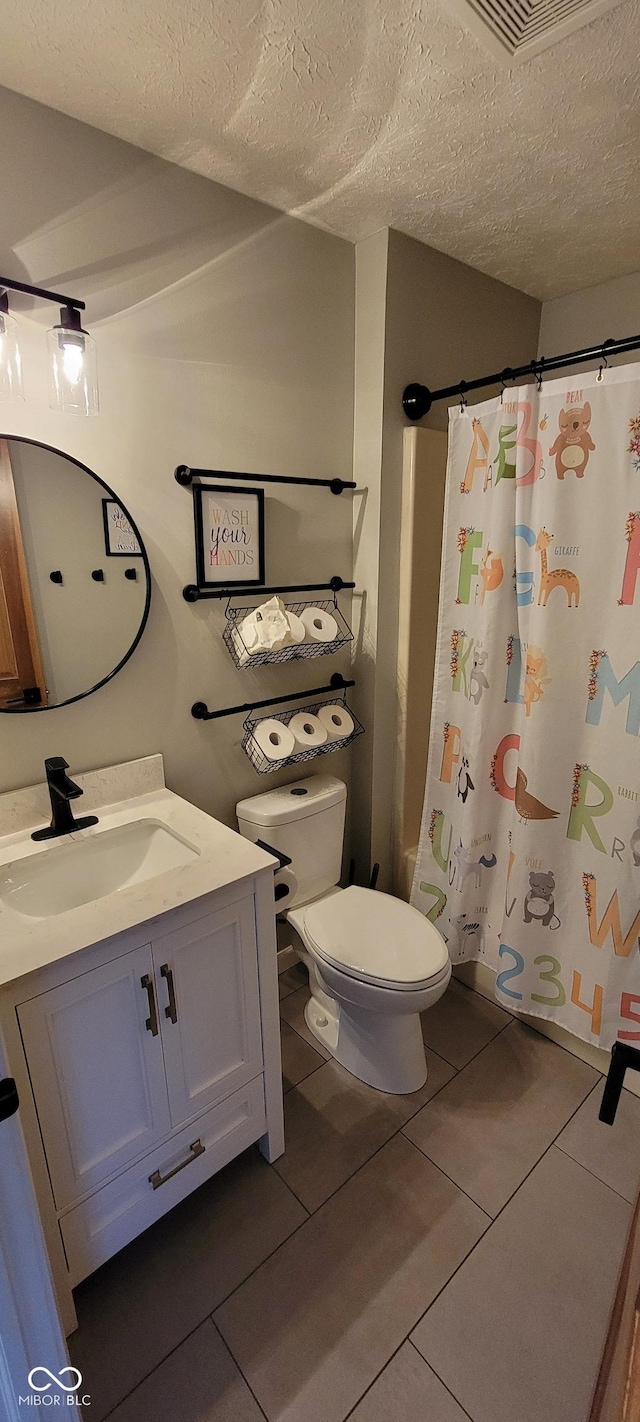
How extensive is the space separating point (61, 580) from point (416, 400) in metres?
1.18

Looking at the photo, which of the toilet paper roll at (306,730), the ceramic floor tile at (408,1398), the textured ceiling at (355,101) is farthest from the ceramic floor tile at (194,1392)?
the textured ceiling at (355,101)

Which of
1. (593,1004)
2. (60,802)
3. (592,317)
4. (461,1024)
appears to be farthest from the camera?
(592,317)

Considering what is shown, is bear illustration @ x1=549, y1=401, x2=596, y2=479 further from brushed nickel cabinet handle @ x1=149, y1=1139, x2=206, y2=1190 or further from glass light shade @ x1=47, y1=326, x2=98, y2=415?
brushed nickel cabinet handle @ x1=149, y1=1139, x2=206, y2=1190

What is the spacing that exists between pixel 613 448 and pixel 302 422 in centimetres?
86

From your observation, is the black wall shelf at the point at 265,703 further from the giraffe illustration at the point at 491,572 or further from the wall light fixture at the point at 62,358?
the wall light fixture at the point at 62,358

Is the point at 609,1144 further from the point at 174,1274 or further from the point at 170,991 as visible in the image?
the point at 170,991

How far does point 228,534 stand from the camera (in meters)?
1.67

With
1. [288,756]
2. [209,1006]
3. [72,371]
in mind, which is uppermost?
[72,371]

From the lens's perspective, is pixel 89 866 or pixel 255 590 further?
pixel 255 590

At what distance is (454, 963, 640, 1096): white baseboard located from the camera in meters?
1.74

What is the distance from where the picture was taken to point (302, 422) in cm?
180

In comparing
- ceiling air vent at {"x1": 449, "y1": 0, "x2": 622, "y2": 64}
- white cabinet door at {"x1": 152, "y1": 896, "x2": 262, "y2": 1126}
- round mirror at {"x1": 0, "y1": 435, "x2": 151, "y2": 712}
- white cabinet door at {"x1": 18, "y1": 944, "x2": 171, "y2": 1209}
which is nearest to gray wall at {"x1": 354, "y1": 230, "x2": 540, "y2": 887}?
ceiling air vent at {"x1": 449, "y1": 0, "x2": 622, "y2": 64}

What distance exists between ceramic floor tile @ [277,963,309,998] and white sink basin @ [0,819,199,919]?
888 millimetres

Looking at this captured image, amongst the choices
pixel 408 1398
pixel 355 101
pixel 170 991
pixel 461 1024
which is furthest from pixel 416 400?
pixel 408 1398
